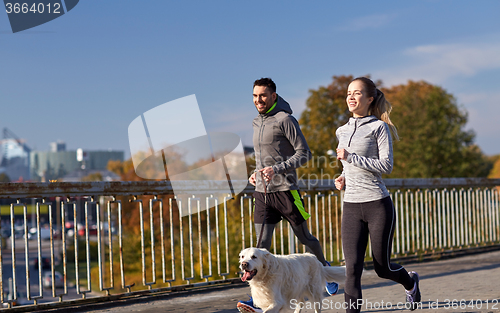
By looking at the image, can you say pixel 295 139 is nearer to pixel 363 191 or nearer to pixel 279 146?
pixel 279 146

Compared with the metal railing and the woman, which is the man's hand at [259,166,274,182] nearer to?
the woman

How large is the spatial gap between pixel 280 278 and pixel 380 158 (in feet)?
3.87

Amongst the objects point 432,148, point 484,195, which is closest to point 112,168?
point 432,148

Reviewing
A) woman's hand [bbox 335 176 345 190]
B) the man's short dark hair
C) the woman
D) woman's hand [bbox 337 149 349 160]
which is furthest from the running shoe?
the man's short dark hair

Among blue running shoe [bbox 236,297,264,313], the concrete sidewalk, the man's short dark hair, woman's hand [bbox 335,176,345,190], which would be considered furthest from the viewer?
the concrete sidewalk

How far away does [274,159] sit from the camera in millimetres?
4688

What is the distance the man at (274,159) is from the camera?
468 centimetres

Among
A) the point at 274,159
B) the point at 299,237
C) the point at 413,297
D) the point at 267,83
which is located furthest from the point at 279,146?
the point at 413,297

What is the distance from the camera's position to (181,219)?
6477 millimetres

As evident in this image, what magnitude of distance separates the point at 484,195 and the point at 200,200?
6.77 meters

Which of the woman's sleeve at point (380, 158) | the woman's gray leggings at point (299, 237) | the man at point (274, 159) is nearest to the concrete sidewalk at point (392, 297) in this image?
the woman's gray leggings at point (299, 237)

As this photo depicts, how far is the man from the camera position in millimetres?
4676

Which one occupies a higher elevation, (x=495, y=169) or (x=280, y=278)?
(x=280, y=278)

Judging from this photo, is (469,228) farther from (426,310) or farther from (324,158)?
(324,158)
